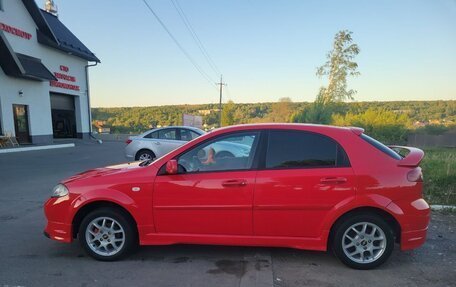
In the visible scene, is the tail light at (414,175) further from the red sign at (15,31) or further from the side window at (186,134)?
the red sign at (15,31)

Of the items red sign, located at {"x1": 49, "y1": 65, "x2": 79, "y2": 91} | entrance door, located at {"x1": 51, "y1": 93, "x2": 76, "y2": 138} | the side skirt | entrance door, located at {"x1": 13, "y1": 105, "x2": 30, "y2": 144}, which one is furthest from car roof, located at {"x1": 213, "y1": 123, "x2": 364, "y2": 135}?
entrance door, located at {"x1": 51, "y1": 93, "x2": 76, "y2": 138}

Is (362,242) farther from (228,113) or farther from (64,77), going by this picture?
(228,113)

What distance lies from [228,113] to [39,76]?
5074cm

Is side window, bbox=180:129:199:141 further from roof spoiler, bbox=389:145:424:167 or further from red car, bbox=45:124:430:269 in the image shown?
roof spoiler, bbox=389:145:424:167

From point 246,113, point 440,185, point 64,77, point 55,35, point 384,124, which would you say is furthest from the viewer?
point 246,113

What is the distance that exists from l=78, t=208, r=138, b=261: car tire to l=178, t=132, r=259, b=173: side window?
100 cm

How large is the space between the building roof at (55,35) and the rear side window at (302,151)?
23.6m

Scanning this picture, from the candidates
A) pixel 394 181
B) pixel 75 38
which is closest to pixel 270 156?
pixel 394 181

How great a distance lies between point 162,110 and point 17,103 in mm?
52527

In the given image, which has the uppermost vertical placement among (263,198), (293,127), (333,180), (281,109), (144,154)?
(281,109)

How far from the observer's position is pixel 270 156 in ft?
13.3

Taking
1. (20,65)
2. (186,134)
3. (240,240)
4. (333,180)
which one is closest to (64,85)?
(20,65)

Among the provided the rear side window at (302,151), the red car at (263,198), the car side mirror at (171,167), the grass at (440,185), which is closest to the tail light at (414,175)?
the red car at (263,198)

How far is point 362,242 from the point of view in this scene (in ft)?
13.0
